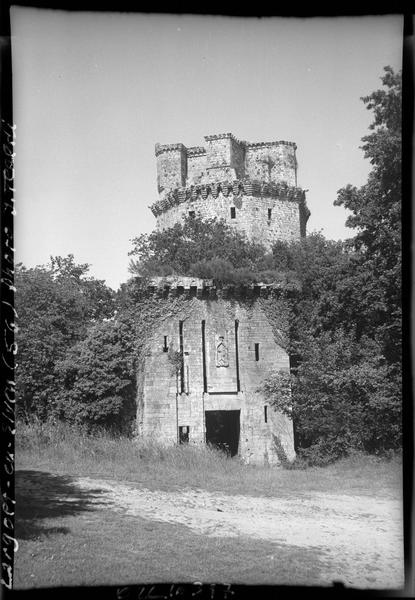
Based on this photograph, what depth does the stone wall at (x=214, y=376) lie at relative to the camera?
18641 millimetres

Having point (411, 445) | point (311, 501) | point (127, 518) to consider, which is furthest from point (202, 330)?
point (411, 445)

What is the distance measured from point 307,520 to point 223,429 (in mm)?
10131

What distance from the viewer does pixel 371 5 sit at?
601 cm

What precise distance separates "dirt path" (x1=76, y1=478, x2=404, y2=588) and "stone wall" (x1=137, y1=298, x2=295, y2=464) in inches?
231

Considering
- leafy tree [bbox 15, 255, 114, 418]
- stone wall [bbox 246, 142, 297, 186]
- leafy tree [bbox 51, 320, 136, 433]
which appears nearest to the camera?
leafy tree [bbox 15, 255, 114, 418]

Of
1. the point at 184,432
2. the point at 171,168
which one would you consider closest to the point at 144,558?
the point at 184,432

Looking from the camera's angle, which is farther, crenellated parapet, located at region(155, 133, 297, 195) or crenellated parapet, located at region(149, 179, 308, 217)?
crenellated parapet, located at region(155, 133, 297, 195)

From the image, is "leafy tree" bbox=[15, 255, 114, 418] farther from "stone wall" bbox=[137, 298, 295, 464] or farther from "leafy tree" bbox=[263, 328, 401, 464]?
"leafy tree" bbox=[263, 328, 401, 464]

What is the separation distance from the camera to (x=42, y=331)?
17.2 m

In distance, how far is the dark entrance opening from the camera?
65.5 feet

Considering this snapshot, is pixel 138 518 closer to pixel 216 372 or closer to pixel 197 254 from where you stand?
pixel 216 372

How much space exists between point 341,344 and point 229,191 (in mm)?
16540

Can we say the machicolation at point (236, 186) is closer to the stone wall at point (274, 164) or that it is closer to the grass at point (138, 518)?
the stone wall at point (274, 164)

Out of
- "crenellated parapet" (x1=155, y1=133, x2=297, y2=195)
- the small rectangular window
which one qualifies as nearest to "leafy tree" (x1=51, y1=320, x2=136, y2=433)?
the small rectangular window
